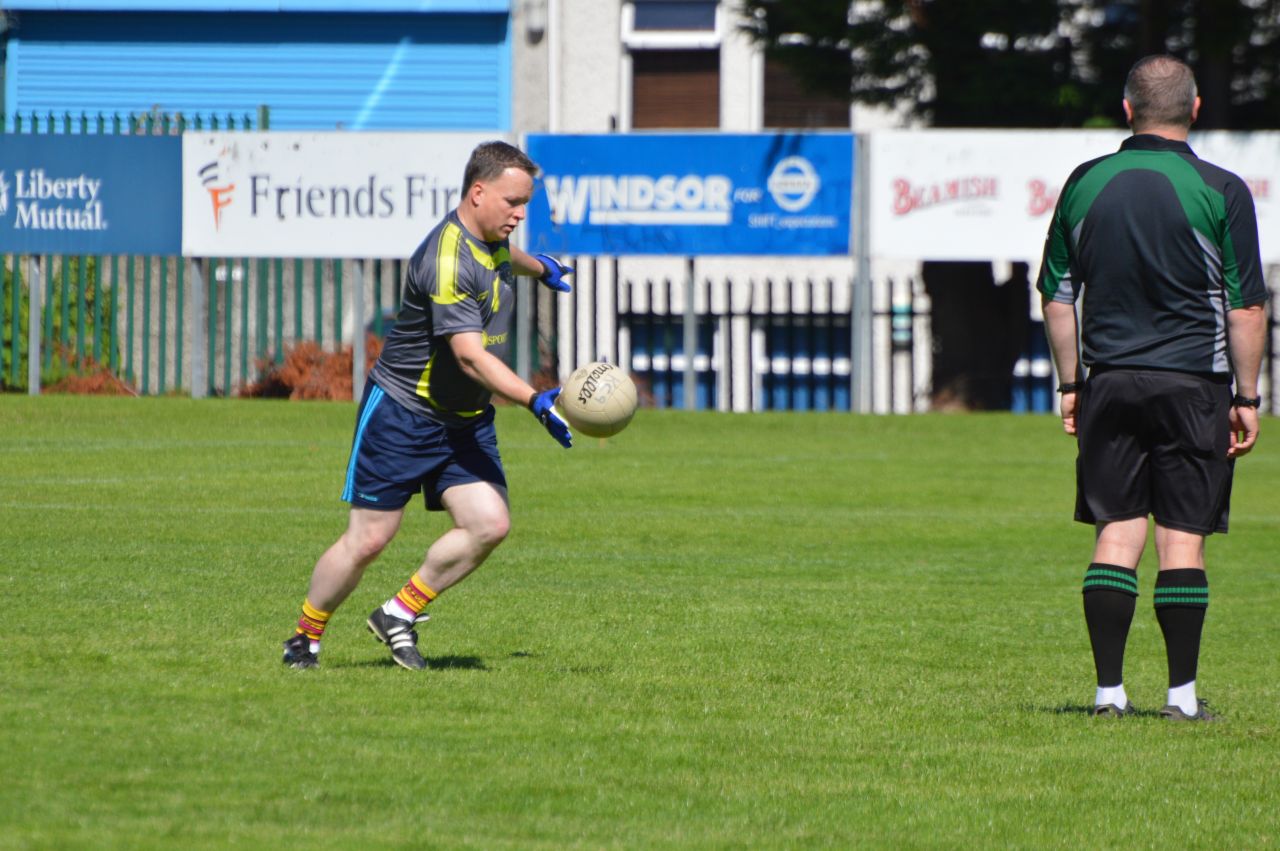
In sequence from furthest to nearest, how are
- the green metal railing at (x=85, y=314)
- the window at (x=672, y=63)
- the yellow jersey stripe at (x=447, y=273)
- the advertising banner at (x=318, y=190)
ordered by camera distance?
the window at (x=672, y=63) → the green metal railing at (x=85, y=314) → the advertising banner at (x=318, y=190) → the yellow jersey stripe at (x=447, y=273)

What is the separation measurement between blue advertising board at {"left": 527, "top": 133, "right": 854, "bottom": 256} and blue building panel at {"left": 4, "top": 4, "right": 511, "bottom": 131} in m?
11.0

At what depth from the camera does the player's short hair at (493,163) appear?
6957mm

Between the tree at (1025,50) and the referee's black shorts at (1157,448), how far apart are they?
16.0 m

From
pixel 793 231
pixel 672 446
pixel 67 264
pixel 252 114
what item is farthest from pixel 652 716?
pixel 252 114

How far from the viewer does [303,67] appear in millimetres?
31172

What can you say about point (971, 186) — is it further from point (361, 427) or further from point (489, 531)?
point (361, 427)

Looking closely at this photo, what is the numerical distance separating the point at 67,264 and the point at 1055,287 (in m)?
17.5

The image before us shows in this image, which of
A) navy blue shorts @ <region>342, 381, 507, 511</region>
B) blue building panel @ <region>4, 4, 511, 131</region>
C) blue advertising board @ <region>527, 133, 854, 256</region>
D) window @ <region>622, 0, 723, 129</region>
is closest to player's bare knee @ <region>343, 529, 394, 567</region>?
navy blue shorts @ <region>342, 381, 507, 511</region>

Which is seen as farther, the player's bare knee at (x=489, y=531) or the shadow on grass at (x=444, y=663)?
the shadow on grass at (x=444, y=663)

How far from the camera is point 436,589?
23.8ft

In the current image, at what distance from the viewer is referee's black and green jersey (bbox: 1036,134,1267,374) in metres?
6.39

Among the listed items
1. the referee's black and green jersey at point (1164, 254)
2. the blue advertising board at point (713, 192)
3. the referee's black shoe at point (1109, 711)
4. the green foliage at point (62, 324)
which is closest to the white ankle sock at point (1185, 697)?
the referee's black shoe at point (1109, 711)

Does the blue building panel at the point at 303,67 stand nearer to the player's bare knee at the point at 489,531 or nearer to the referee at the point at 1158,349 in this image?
the player's bare knee at the point at 489,531

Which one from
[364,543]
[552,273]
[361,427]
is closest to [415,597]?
→ [364,543]
